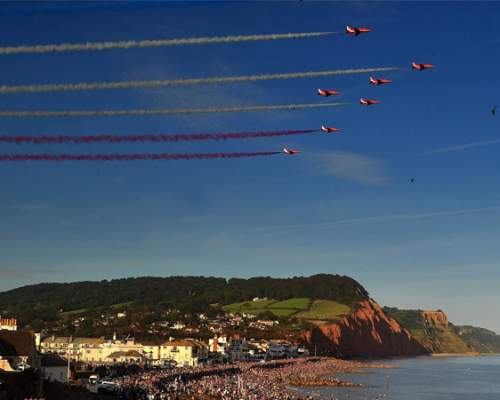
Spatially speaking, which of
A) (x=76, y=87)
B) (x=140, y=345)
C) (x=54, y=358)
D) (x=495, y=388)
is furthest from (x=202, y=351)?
(x=76, y=87)

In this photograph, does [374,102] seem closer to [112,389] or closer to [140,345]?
[112,389]

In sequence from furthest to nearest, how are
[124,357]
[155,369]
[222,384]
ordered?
[124,357], [155,369], [222,384]

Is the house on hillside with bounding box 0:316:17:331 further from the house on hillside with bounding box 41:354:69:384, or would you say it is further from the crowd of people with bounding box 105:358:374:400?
the house on hillside with bounding box 41:354:69:384

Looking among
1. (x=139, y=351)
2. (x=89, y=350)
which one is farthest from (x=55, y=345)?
(x=139, y=351)

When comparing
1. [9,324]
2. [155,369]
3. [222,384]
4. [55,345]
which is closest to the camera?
[222,384]

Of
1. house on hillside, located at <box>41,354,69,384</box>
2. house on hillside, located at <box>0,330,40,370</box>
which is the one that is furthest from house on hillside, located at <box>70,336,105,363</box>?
house on hillside, located at <box>0,330,40,370</box>

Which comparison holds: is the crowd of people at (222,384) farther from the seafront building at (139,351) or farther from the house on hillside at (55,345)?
the house on hillside at (55,345)

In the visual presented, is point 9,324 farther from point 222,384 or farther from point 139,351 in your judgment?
point 222,384
